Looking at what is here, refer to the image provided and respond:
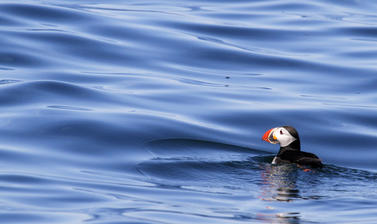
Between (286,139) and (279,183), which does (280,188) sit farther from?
(286,139)

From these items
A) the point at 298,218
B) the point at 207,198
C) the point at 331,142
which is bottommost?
the point at 298,218

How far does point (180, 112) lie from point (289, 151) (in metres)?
2.57

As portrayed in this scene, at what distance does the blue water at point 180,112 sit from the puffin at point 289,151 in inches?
6.6

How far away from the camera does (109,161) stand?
9391 millimetres

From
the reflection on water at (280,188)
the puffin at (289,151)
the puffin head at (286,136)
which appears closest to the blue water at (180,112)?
the reflection on water at (280,188)

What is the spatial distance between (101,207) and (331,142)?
4.53 meters

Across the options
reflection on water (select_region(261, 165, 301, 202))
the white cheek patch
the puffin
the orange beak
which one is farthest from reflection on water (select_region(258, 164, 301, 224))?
the orange beak

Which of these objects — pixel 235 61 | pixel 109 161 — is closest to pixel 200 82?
pixel 235 61

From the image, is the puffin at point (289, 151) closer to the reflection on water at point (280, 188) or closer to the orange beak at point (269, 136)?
the orange beak at point (269, 136)

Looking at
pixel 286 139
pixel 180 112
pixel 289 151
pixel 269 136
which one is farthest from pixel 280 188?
pixel 180 112

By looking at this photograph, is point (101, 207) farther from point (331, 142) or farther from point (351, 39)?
point (351, 39)

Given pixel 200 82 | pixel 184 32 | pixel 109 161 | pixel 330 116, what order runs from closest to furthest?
pixel 109 161, pixel 330 116, pixel 200 82, pixel 184 32

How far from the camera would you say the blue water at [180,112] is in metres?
7.71

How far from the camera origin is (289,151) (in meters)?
9.62
